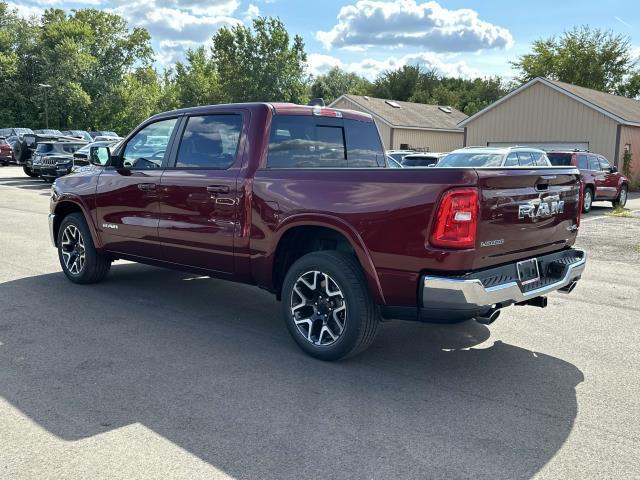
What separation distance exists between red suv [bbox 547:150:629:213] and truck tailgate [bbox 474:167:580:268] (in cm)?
1233

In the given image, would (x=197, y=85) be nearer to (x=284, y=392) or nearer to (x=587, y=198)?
(x=587, y=198)

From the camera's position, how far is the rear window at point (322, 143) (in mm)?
5133

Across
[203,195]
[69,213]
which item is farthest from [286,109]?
[69,213]

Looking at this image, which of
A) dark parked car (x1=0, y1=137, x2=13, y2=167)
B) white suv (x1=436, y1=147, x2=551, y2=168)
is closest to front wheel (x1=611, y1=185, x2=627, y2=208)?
white suv (x1=436, y1=147, x2=551, y2=168)

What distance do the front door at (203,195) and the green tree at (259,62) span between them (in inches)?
2121

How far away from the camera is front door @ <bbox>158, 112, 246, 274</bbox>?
5.11 metres

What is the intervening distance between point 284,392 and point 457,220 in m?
1.58

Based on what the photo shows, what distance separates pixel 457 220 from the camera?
3824 mm

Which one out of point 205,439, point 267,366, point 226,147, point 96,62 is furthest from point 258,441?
point 96,62

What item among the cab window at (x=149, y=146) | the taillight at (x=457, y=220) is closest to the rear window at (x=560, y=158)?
the cab window at (x=149, y=146)

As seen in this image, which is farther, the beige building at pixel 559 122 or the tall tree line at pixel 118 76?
the tall tree line at pixel 118 76

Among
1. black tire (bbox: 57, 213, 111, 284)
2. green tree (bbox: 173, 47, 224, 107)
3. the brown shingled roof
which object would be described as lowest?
black tire (bbox: 57, 213, 111, 284)

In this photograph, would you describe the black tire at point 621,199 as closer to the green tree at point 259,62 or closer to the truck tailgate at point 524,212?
the truck tailgate at point 524,212

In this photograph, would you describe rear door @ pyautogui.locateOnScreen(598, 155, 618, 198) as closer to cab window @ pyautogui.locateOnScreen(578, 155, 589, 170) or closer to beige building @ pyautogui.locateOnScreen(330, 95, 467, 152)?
cab window @ pyautogui.locateOnScreen(578, 155, 589, 170)
